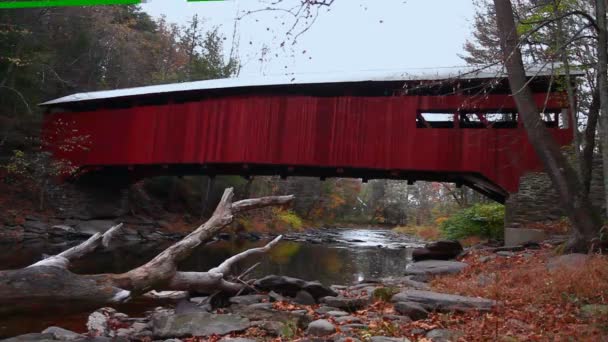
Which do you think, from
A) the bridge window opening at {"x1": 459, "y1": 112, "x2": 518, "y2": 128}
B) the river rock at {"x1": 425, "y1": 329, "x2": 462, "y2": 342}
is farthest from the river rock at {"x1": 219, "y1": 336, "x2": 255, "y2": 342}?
the bridge window opening at {"x1": 459, "y1": 112, "x2": 518, "y2": 128}

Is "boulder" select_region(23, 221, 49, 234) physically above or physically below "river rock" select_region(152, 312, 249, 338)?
below

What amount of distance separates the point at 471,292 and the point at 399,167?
7.15m

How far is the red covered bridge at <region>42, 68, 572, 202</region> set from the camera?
11180mm

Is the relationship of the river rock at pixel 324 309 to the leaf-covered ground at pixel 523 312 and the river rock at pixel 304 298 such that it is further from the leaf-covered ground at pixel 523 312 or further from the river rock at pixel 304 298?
the river rock at pixel 304 298

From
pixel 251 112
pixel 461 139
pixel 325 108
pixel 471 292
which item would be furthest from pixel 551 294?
pixel 251 112

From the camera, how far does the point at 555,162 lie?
6.60 metres

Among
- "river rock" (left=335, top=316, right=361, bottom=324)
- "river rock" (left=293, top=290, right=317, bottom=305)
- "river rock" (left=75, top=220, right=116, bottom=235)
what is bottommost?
"river rock" (left=75, top=220, right=116, bottom=235)

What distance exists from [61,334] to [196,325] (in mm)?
1219

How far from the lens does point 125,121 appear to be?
14898mm

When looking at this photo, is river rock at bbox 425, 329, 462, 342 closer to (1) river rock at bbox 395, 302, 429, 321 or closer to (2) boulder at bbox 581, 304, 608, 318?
(1) river rock at bbox 395, 302, 429, 321

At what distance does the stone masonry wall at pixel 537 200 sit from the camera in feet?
31.7

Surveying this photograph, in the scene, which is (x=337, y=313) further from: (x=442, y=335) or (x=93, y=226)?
(x=93, y=226)

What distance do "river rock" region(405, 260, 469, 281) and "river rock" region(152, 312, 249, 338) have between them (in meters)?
3.60

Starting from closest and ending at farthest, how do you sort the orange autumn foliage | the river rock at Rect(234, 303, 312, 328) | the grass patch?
the orange autumn foliage < the river rock at Rect(234, 303, 312, 328) < the grass patch
